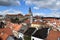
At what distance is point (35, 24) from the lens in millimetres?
111375

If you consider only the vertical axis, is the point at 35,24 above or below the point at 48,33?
below

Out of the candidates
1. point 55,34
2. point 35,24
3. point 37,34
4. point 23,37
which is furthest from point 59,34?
point 35,24

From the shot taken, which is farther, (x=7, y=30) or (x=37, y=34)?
(x=7, y=30)

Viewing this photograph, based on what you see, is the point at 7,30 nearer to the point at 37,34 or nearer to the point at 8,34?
the point at 8,34

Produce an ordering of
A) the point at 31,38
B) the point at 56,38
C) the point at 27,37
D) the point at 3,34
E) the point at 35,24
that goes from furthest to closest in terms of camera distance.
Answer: the point at 35,24 → the point at 27,37 → the point at 31,38 → the point at 3,34 → the point at 56,38

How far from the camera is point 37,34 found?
180 ft

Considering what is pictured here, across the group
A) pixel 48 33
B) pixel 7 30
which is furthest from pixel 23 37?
pixel 48 33

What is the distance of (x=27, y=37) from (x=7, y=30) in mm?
6562

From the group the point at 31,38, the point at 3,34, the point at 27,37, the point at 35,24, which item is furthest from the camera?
the point at 35,24

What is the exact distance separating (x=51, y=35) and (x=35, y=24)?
63.1 metres

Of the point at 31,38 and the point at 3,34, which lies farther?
the point at 31,38

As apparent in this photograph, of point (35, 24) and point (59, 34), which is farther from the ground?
point (59, 34)

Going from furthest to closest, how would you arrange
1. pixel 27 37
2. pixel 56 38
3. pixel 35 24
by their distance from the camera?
pixel 35 24 → pixel 27 37 → pixel 56 38

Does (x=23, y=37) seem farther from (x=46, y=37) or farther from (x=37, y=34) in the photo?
(x=46, y=37)
